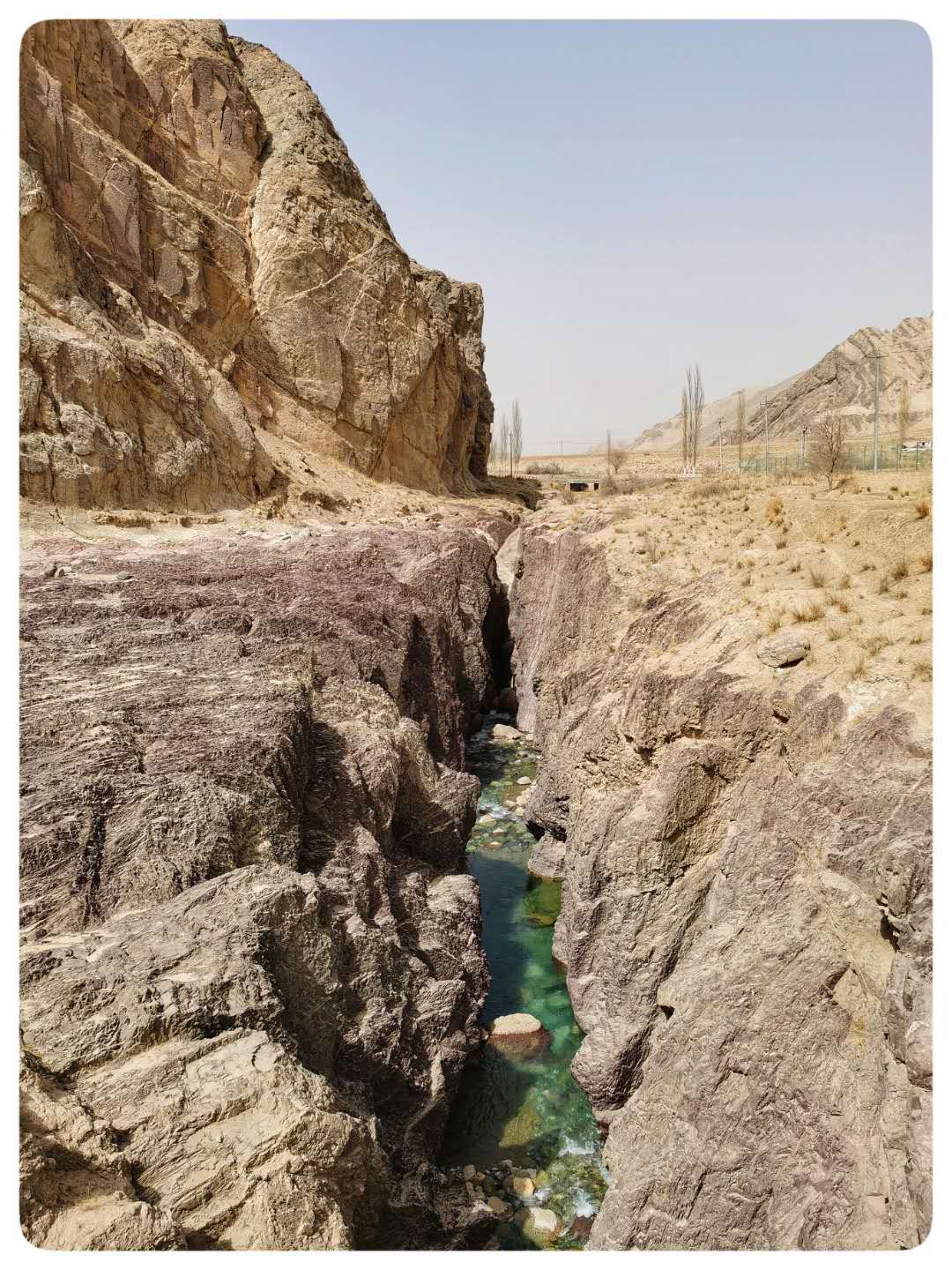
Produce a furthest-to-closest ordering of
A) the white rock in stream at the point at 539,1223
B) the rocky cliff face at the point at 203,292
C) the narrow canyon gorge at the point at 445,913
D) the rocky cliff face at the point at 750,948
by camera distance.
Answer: the rocky cliff face at the point at 203,292 < the white rock in stream at the point at 539,1223 < the rocky cliff face at the point at 750,948 < the narrow canyon gorge at the point at 445,913

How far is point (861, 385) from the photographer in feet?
248

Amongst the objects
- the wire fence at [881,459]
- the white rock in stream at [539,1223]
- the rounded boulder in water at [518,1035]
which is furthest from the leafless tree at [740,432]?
the white rock in stream at [539,1223]

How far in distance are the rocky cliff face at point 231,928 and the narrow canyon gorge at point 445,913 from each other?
0.10ft

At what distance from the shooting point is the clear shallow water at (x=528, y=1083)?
8.69 meters

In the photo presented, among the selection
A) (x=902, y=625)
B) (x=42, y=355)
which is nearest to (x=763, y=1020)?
(x=902, y=625)

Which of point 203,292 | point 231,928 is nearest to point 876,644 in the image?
point 231,928

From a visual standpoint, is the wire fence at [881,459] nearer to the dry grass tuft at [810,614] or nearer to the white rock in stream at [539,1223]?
the dry grass tuft at [810,614]

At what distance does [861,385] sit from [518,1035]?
79.4 m

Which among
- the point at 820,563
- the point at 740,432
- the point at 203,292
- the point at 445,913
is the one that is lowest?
the point at 445,913

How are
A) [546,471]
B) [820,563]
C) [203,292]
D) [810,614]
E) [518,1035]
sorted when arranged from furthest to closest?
[546,471]
[203,292]
[518,1035]
[820,563]
[810,614]

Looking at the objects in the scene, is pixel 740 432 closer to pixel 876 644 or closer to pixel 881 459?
pixel 881 459

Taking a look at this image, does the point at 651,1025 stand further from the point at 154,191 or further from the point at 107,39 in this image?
the point at 107,39

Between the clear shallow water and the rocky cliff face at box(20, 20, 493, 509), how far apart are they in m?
15.5

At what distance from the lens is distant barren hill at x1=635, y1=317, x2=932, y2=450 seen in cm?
6631
